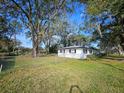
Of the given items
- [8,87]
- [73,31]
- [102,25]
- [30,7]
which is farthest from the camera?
[73,31]

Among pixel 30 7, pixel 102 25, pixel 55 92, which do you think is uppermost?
pixel 30 7

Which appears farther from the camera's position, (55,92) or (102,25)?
(102,25)

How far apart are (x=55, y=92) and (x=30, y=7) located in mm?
26353

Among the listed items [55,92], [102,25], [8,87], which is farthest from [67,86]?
[102,25]

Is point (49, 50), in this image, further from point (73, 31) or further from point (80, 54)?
A: point (80, 54)

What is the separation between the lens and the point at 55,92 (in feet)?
22.8

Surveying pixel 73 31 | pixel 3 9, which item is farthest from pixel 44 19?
pixel 73 31

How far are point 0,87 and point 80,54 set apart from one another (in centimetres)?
3156

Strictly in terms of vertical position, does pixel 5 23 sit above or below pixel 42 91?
above

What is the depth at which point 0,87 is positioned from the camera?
24.7 ft

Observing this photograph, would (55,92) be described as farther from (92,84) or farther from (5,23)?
(5,23)

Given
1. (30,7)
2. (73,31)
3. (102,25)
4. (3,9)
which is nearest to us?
(3,9)

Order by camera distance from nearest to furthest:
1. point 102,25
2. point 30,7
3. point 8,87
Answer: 1. point 8,87
2. point 30,7
3. point 102,25

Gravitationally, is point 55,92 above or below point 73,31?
below
